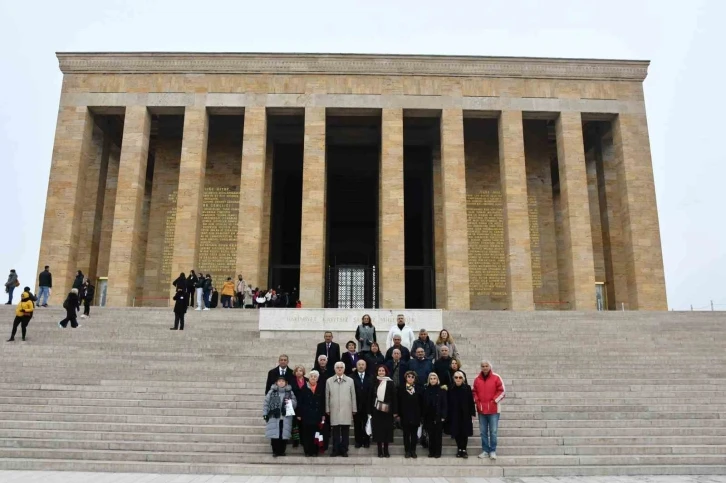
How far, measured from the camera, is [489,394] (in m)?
7.34

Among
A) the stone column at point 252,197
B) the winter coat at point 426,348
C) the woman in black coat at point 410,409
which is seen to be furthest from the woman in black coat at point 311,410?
the stone column at point 252,197

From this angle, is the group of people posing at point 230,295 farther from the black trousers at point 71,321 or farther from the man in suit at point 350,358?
the man in suit at point 350,358

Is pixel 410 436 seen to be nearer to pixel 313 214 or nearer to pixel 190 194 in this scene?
pixel 313 214

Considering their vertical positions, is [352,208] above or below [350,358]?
above

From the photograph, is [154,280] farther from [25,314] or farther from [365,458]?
[365,458]

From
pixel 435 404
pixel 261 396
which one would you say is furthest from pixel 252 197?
pixel 435 404

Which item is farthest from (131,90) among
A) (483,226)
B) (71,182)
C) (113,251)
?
(483,226)

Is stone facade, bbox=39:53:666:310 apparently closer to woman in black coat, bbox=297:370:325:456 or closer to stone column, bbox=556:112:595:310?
stone column, bbox=556:112:595:310

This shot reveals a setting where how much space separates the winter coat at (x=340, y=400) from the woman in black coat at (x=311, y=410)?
109 mm

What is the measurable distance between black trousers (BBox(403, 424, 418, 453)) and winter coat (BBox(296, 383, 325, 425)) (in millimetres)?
1138

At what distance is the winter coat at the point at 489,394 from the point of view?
7301mm

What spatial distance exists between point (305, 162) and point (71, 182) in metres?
9.45

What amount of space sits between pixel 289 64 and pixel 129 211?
888cm

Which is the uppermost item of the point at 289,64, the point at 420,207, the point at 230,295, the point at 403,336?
the point at 289,64
